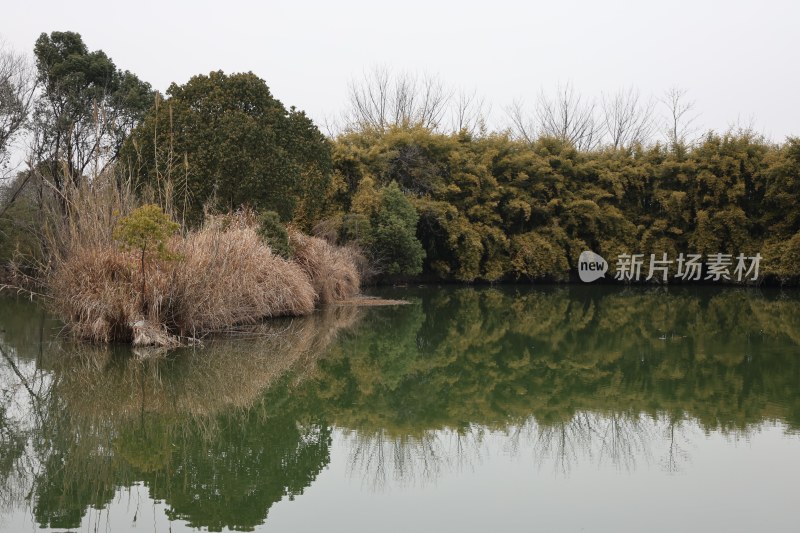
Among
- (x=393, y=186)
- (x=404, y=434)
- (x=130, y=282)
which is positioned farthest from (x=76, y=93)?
(x=404, y=434)

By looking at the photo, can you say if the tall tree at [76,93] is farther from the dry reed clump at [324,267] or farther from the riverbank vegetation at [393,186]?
the dry reed clump at [324,267]

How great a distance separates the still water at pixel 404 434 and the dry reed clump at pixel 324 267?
10.5 ft

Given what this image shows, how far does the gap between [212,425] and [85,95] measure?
1816 centimetres

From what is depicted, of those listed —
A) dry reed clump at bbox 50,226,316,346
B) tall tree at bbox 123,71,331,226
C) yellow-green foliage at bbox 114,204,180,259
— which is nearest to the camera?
yellow-green foliage at bbox 114,204,180,259

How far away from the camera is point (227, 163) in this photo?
13.3 m

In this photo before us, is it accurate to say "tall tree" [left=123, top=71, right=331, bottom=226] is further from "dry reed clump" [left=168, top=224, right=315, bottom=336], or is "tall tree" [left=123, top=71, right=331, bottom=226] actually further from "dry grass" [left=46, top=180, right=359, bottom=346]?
"dry grass" [left=46, top=180, right=359, bottom=346]

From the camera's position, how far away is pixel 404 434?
5617mm

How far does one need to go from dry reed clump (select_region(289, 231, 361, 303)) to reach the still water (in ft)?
10.5

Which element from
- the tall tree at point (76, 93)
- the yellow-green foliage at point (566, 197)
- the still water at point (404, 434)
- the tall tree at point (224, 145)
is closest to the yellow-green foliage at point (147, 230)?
the still water at point (404, 434)

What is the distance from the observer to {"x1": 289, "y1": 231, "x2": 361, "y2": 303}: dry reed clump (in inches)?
540

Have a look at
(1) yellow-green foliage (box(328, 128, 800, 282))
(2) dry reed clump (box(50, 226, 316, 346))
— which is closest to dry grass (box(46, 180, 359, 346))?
(2) dry reed clump (box(50, 226, 316, 346))

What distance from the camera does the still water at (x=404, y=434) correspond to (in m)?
4.04

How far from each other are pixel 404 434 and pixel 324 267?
8.70 metres

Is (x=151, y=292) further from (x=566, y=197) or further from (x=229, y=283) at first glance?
(x=566, y=197)
